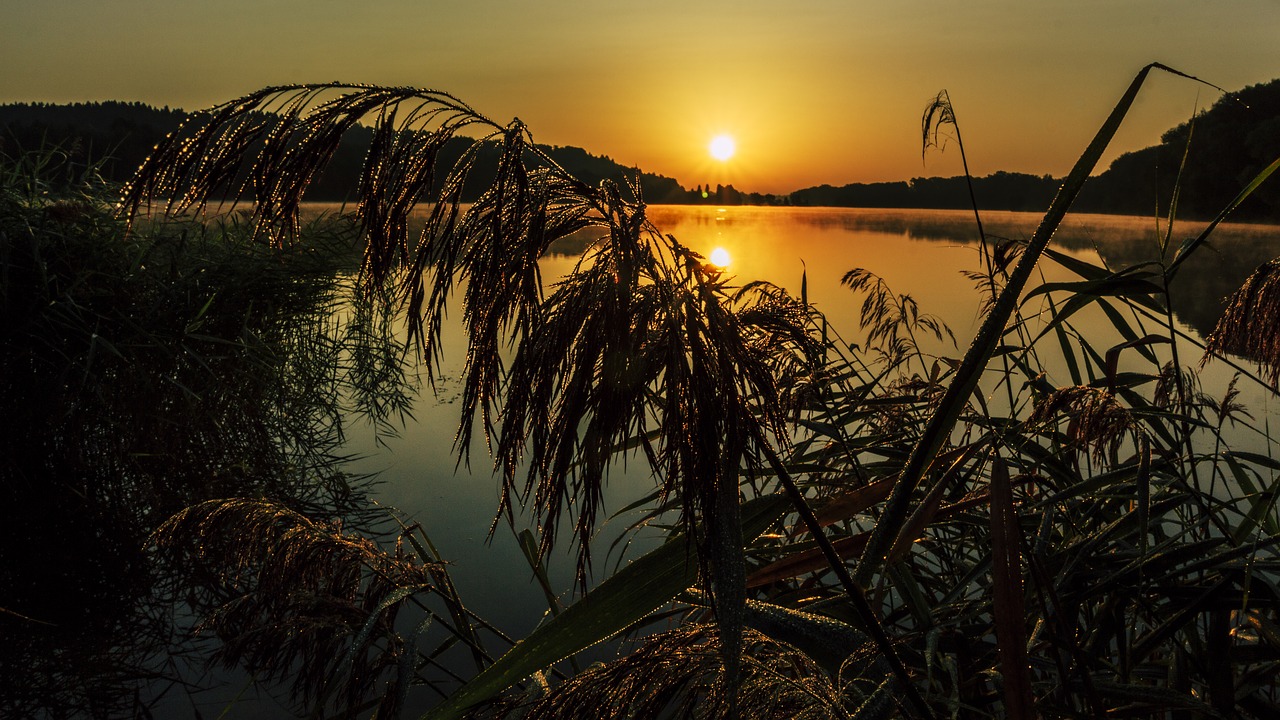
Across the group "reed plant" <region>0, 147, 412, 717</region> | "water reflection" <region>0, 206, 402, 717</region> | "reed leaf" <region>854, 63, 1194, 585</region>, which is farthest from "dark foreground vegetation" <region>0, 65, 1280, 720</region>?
"reed plant" <region>0, 147, 412, 717</region>

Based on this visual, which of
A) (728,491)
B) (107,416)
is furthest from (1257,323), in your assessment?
(107,416)

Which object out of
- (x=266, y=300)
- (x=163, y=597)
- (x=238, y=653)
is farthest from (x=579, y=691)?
(x=266, y=300)

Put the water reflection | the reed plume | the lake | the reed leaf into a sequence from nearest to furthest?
the reed leaf < the reed plume < the lake < the water reflection

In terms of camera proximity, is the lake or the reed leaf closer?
the reed leaf

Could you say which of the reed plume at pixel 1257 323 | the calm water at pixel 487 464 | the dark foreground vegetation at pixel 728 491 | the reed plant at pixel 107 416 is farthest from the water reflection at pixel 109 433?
the reed plume at pixel 1257 323

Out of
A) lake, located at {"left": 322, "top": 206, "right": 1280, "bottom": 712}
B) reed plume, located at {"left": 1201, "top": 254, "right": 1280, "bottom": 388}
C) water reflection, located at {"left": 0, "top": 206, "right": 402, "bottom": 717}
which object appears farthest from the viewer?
water reflection, located at {"left": 0, "top": 206, "right": 402, "bottom": 717}

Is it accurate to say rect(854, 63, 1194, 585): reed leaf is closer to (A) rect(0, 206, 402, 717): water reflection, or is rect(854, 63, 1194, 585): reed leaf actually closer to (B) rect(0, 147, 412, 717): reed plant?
(A) rect(0, 206, 402, 717): water reflection

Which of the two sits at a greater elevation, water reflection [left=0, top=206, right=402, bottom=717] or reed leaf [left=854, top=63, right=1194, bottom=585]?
reed leaf [left=854, top=63, right=1194, bottom=585]

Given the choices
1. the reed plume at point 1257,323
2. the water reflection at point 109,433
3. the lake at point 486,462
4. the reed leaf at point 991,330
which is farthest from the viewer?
the water reflection at point 109,433

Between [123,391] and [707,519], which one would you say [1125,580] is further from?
[123,391]

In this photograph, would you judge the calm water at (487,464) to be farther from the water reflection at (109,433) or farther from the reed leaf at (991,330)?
the water reflection at (109,433)

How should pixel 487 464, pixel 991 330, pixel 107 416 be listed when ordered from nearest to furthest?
pixel 991 330, pixel 107 416, pixel 487 464

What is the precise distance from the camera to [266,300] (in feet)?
14.1

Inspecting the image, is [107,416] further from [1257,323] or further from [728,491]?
[1257,323]
